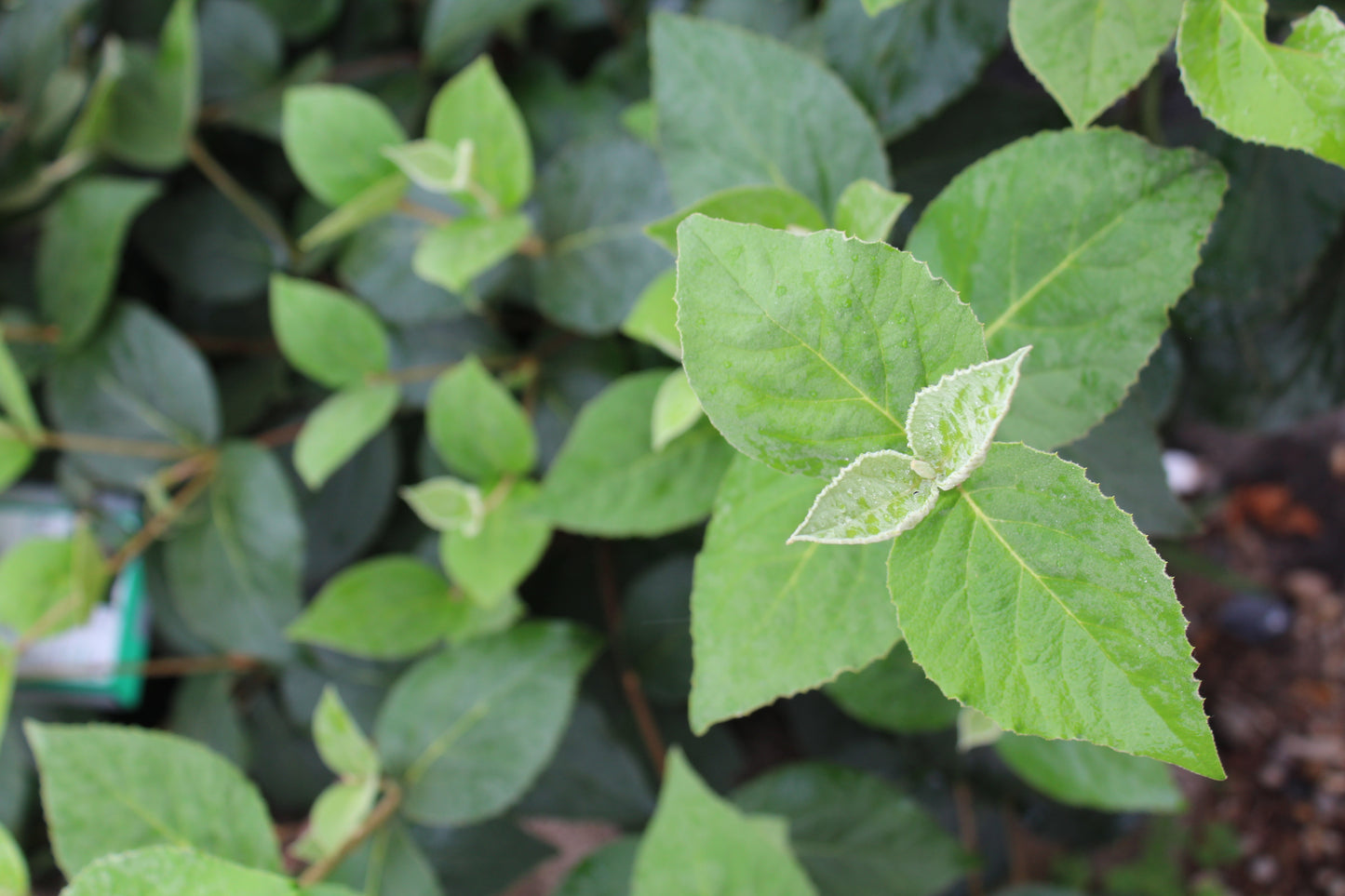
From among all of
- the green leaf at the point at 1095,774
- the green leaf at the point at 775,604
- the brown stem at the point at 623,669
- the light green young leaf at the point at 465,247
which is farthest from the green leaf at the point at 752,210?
the brown stem at the point at 623,669

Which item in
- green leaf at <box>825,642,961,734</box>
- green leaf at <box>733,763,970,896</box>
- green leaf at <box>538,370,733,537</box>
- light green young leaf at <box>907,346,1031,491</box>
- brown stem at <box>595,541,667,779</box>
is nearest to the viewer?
light green young leaf at <box>907,346,1031,491</box>

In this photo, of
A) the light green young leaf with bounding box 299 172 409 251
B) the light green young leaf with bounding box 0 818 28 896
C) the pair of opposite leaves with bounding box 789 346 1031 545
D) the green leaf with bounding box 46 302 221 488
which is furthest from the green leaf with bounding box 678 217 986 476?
the green leaf with bounding box 46 302 221 488

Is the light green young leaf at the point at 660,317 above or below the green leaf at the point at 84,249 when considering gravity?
above

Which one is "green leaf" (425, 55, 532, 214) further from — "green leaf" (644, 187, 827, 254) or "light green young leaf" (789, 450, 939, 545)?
"light green young leaf" (789, 450, 939, 545)

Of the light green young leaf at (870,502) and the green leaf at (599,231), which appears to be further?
the green leaf at (599,231)

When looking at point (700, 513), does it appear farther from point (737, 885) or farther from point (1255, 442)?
point (1255, 442)

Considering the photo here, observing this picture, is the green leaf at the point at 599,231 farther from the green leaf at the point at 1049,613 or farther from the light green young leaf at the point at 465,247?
the green leaf at the point at 1049,613
